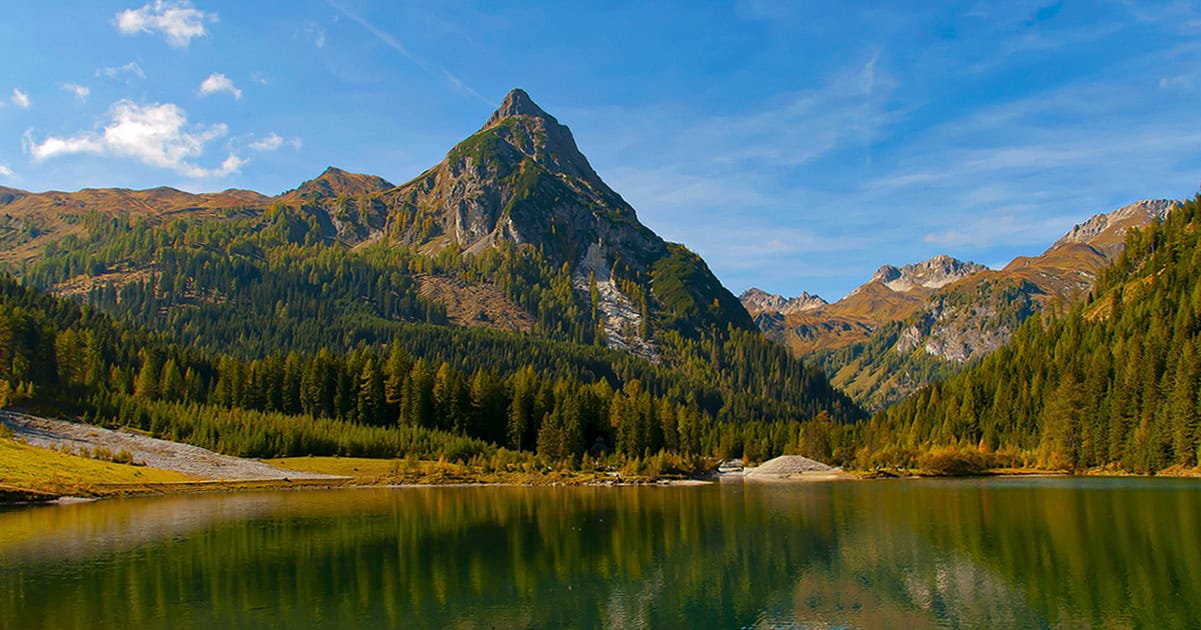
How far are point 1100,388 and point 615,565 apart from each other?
392ft

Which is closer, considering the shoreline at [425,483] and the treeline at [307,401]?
the shoreline at [425,483]

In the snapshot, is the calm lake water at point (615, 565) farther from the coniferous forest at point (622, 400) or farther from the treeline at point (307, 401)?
the treeline at point (307, 401)

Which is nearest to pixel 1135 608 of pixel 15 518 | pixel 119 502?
pixel 15 518

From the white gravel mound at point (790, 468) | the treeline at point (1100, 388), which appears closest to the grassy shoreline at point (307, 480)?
the treeline at point (1100, 388)

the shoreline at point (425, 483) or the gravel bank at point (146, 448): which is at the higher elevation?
the gravel bank at point (146, 448)

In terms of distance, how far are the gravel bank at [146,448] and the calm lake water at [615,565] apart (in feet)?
106

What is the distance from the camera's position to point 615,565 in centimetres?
5562

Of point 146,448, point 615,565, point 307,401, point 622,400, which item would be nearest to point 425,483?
point 146,448

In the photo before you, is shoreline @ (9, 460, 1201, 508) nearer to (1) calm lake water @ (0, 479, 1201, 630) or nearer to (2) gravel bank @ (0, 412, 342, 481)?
(2) gravel bank @ (0, 412, 342, 481)

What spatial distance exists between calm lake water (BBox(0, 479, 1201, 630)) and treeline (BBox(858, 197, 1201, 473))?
35990 millimetres

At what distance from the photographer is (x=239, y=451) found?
5340 inches

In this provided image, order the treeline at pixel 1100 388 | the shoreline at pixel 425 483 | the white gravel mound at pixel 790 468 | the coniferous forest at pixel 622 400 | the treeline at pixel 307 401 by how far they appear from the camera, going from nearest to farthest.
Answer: the shoreline at pixel 425 483 < the treeline at pixel 1100 388 < the coniferous forest at pixel 622 400 < the treeline at pixel 307 401 < the white gravel mound at pixel 790 468

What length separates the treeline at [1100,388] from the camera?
123m

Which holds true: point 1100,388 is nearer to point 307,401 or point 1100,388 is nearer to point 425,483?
point 425,483
